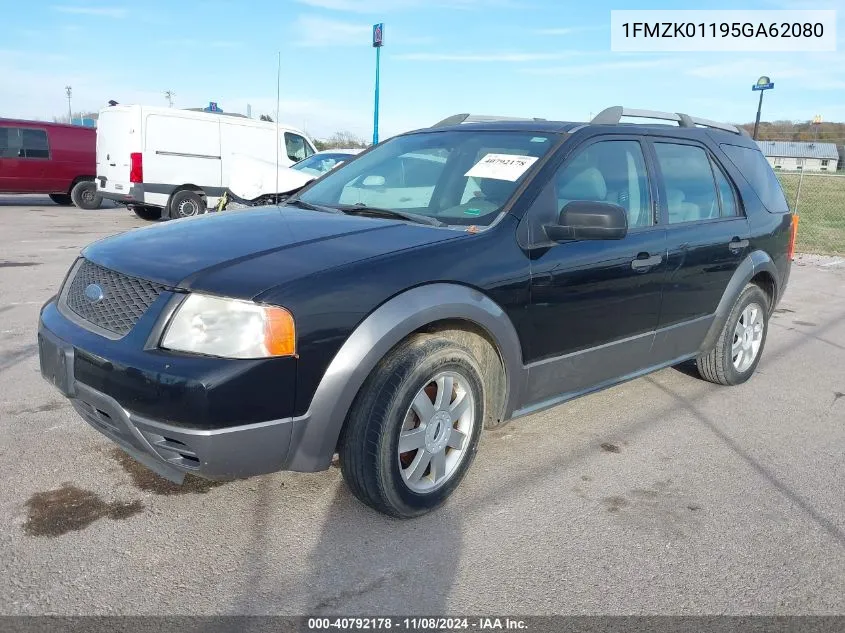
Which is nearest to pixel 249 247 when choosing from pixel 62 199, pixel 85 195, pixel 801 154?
pixel 85 195

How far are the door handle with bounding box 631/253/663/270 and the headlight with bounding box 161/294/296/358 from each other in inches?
81.9

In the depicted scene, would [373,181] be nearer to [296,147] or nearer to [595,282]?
[595,282]

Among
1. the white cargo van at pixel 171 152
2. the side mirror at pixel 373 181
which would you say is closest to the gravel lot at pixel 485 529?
the side mirror at pixel 373 181

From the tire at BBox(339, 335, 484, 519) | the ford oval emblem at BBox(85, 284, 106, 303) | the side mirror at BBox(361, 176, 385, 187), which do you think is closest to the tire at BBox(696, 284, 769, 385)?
the tire at BBox(339, 335, 484, 519)

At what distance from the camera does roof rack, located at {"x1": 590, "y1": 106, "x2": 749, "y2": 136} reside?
4137 millimetres

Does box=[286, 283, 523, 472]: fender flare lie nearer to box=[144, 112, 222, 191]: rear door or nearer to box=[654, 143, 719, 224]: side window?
box=[654, 143, 719, 224]: side window

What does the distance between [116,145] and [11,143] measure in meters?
4.05

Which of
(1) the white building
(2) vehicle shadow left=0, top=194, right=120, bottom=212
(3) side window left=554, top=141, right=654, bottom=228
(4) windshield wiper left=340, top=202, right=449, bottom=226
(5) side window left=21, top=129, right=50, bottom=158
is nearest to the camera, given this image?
(4) windshield wiper left=340, top=202, right=449, bottom=226

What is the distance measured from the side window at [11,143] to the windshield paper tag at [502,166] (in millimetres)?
15739

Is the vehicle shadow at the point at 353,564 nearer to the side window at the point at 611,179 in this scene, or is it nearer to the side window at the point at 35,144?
the side window at the point at 611,179

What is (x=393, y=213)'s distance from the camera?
3543 mm

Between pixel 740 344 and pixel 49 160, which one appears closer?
pixel 740 344

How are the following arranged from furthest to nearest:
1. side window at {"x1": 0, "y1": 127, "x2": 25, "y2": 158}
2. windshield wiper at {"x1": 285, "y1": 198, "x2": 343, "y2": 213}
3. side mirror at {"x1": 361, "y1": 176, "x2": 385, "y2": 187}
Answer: side window at {"x1": 0, "y1": 127, "x2": 25, "y2": 158} → side mirror at {"x1": 361, "y1": 176, "x2": 385, "y2": 187} → windshield wiper at {"x1": 285, "y1": 198, "x2": 343, "y2": 213}

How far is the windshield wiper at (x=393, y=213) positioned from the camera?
3.41 metres
